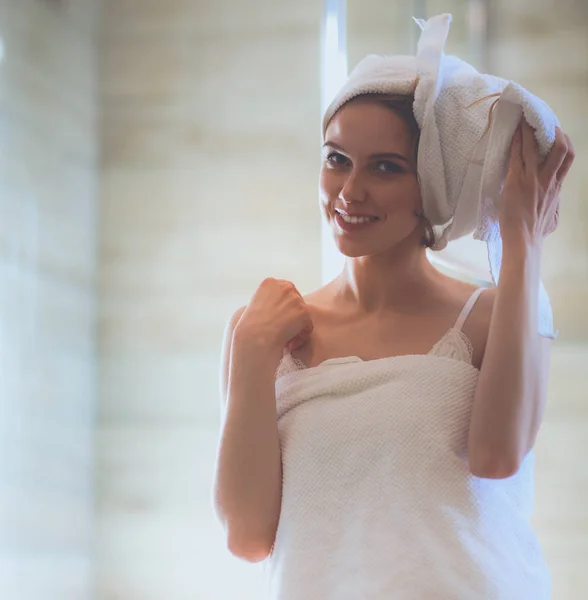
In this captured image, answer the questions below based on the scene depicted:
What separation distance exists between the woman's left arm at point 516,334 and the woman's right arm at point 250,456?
0.23 metres

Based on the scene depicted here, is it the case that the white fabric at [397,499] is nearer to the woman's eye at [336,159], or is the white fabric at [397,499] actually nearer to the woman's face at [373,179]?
the woman's face at [373,179]

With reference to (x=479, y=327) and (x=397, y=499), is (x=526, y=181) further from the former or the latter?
(x=397, y=499)

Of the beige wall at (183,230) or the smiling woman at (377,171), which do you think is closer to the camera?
the smiling woman at (377,171)

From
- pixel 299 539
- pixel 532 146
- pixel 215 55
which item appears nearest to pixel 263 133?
pixel 215 55

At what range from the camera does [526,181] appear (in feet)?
2.92

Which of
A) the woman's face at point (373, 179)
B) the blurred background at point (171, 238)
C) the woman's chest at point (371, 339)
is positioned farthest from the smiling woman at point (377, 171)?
the blurred background at point (171, 238)

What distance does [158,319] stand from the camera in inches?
66.9

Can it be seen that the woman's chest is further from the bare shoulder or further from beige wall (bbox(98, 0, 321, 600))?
beige wall (bbox(98, 0, 321, 600))

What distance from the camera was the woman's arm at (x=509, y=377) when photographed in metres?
0.86

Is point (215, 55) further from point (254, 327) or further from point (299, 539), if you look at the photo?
point (299, 539)

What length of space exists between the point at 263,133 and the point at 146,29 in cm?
35

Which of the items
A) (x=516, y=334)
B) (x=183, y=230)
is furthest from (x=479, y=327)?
(x=183, y=230)

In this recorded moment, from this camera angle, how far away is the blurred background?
5.05 ft

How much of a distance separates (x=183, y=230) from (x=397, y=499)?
955 millimetres
